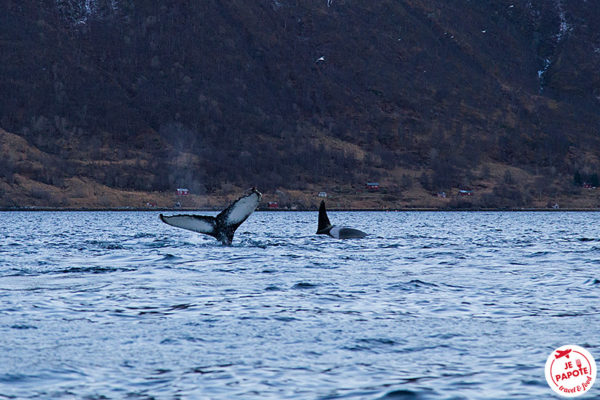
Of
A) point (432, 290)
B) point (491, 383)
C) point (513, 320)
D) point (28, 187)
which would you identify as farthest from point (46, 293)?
point (28, 187)

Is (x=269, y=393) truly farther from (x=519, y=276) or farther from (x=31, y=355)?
(x=519, y=276)

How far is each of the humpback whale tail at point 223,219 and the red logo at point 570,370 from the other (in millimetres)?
12774

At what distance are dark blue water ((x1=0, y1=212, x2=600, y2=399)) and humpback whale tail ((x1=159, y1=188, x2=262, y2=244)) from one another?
130 cm

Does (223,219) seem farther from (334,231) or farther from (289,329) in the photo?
(334,231)

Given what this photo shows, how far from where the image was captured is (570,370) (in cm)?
1184

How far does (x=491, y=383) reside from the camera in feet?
37.6

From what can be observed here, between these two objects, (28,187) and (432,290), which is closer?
(432,290)

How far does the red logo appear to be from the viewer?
1085 centimetres

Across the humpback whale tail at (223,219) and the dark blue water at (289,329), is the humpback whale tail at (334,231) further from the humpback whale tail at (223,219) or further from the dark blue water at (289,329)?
the dark blue water at (289,329)

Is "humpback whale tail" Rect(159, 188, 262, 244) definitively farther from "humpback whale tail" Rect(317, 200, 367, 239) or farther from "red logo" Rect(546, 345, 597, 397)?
"humpback whale tail" Rect(317, 200, 367, 239)

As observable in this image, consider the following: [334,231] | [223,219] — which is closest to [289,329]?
[223,219]

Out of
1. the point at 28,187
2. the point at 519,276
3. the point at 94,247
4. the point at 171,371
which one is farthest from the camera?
the point at 28,187

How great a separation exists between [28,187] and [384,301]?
177 metres

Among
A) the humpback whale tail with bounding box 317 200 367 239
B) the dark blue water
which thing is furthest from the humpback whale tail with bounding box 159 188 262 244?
the humpback whale tail with bounding box 317 200 367 239
